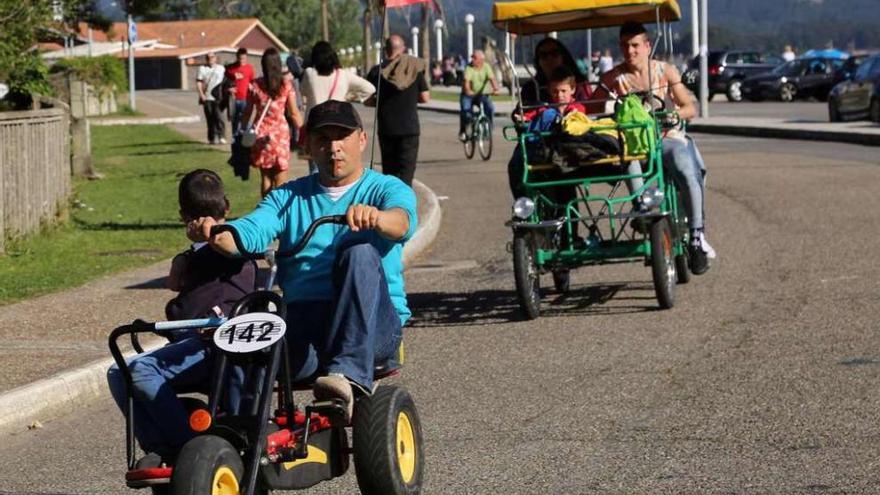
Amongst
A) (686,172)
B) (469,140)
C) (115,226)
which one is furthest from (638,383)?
(469,140)

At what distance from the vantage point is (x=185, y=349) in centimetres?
593

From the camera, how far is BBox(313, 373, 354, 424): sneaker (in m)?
5.79

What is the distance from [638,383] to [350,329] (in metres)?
3.11

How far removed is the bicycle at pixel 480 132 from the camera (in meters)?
28.1

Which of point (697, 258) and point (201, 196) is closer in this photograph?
point (201, 196)

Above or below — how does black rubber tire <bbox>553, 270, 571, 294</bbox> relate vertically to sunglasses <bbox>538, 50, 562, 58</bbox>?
below

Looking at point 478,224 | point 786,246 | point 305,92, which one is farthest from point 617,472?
point 478,224

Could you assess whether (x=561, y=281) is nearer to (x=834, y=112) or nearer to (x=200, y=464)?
(x=200, y=464)

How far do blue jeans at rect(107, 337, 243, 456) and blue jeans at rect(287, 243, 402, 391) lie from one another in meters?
0.32

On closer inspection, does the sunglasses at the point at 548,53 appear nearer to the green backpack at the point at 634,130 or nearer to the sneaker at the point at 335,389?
the green backpack at the point at 634,130

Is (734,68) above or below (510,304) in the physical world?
above

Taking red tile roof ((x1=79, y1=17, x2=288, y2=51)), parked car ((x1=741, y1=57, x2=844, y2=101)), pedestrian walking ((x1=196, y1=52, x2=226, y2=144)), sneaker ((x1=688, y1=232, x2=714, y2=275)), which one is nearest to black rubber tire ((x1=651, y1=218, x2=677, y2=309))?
sneaker ((x1=688, y1=232, x2=714, y2=275))

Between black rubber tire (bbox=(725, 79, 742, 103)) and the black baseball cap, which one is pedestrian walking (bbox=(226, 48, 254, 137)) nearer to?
the black baseball cap

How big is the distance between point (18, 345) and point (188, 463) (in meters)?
5.18
